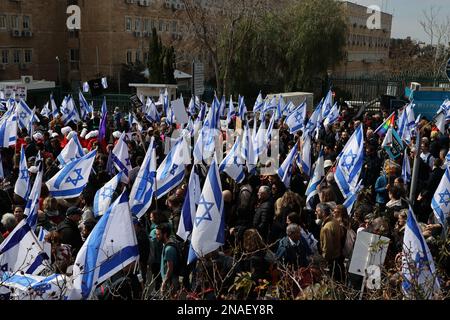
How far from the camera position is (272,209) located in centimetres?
780

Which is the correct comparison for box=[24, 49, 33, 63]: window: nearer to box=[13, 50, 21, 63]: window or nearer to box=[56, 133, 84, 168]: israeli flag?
box=[13, 50, 21, 63]: window

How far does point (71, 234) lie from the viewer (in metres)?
6.75

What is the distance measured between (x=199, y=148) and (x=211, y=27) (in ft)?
89.4

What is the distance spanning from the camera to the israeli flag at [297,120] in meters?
15.7

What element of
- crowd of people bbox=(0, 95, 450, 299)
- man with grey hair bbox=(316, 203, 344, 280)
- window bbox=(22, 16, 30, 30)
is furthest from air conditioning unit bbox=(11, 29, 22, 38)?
man with grey hair bbox=(316, 203, 344, 280)

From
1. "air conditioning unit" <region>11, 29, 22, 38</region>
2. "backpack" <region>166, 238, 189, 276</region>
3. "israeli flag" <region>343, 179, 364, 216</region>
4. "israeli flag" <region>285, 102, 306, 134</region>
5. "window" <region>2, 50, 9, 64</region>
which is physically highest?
"air conditioning unit" <region>11, 29, 22, 38</region>

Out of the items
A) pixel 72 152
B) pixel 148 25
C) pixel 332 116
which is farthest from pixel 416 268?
pixel 148 25

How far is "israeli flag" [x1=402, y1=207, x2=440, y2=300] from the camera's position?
13.1 feet

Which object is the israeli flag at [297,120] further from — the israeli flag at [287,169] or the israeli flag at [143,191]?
the israeli flag at [143,191]

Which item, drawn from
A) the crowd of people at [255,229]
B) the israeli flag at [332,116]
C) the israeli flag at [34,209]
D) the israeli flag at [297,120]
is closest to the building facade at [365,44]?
the israeli flag at [332,116]

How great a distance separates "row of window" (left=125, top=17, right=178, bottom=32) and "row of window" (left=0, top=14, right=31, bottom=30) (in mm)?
8670

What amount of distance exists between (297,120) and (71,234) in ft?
33.8
